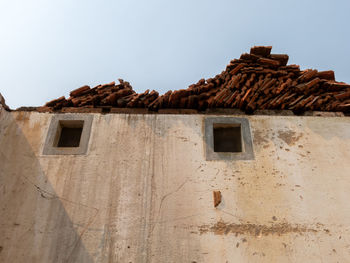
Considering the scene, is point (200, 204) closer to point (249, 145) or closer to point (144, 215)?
point (144, 215)

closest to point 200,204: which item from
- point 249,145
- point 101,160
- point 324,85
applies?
point 249,145

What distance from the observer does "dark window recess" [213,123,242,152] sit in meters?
6.46

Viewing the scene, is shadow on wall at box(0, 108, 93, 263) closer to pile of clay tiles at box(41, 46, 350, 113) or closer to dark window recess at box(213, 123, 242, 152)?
pile of clay tiles at box(41, 46, 350, 113)

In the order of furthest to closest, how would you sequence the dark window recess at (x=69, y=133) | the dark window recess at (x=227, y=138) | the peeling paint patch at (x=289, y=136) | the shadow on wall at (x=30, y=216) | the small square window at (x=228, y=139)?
the dark window recess at (x=69, y=133)
the dark window recess at (x=227, y=138)
the peeling paint patch at (x=289, y=136)
the small square window at (x=228, y=139)
the shadow on wall at (x=30, y=216)

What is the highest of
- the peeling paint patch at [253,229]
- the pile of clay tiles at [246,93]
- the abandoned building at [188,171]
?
the pile of clay tiles at [246,93]

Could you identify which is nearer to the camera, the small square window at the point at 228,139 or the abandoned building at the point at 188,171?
the abandoned building at the point at 188,171

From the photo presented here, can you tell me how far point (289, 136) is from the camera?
6.36m

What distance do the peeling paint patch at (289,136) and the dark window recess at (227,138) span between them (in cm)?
75

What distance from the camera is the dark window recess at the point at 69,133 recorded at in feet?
21.6

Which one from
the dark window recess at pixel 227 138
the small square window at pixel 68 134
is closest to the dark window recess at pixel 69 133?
the small square window at pixel 68 134

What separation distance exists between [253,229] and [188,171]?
1.39m

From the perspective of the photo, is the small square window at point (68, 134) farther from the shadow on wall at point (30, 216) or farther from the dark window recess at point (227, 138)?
the dark window recess at point (227, 138)

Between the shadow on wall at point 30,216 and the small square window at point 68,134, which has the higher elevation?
the small square window at point 68,134

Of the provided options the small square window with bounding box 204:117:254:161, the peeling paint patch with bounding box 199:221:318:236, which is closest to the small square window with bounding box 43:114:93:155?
the small square window with bounding box 204:117:254:161
